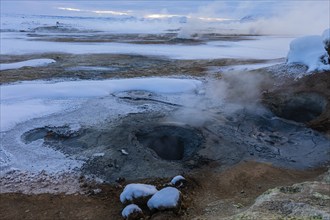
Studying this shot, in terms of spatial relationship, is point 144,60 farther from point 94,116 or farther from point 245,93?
point 94,116

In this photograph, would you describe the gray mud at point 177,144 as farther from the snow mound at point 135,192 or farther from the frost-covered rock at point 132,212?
the frost-covered rock at point 132,212

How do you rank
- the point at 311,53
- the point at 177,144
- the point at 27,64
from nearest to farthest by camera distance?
the point at 177,144 → the point at 311,53 → the point at 27,64

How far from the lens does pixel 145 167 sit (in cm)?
740

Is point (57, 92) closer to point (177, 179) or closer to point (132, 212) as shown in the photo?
point (177, 179)

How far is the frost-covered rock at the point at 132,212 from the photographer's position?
5.66 m

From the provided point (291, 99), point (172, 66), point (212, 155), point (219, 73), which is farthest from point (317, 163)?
point (172, 66)

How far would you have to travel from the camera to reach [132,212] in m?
5.68

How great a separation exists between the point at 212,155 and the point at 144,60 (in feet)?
42.6

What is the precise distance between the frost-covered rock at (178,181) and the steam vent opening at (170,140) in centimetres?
151

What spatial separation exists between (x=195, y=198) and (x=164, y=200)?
2.67ft

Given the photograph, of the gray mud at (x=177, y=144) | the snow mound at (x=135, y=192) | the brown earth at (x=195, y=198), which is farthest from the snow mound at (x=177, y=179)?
the snow mound at (x=135, y=192)

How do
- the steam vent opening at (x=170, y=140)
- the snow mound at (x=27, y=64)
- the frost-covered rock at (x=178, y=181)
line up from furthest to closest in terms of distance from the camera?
the snow mound at (x=27, y=64), the steam vent opening at (x=170, y=140), the frost-covered rock at (x=178, y=181)

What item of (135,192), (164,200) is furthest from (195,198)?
(135,192)

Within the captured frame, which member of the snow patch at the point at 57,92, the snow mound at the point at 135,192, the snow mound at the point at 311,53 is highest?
the snow mound at the point at 311,53
